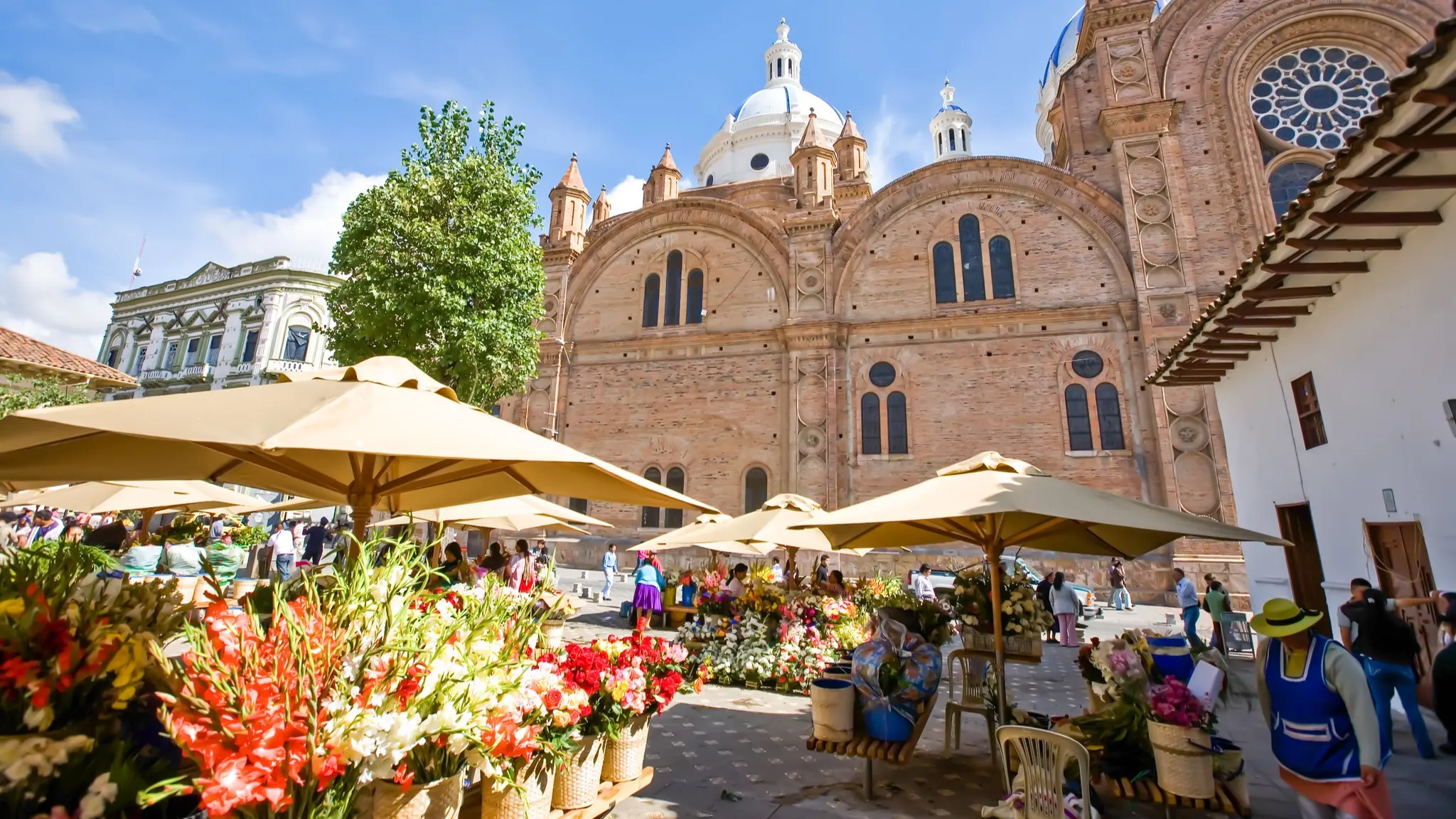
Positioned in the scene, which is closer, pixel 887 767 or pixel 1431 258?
pixel 887 767

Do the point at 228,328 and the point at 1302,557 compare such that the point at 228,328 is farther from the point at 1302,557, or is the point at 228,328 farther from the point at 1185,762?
the point at 1302,557

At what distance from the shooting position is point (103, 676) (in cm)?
227

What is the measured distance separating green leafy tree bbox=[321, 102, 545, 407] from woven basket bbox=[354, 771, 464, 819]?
1225 centimetres

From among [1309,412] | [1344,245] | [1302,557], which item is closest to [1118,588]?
[1302,557]

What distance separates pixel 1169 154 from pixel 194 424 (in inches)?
937

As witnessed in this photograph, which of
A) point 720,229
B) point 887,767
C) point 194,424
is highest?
point 720,229

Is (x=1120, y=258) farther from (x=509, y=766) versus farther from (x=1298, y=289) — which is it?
(x=509, y=766)

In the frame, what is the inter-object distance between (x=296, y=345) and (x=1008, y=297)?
34.0 meters

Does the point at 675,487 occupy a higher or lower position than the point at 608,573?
higher

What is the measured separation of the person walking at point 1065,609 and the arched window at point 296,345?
117 ft

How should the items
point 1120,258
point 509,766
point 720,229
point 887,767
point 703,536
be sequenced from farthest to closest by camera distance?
point 720,229 < point 1120,258 < point 703,536 < point 887,767 < point 509,766

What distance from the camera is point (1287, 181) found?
19.0 metres

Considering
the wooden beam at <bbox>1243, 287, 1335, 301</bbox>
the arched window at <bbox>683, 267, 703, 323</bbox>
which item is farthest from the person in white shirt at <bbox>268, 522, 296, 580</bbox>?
the wooden beam at <bbox>1243, 287, 1335, 301</bbox>

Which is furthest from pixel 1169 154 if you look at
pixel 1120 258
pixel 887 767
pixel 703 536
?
pixel 887 767
